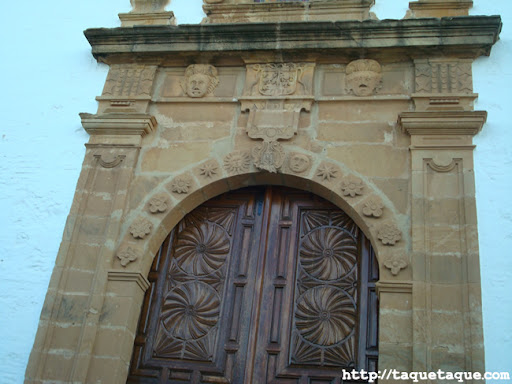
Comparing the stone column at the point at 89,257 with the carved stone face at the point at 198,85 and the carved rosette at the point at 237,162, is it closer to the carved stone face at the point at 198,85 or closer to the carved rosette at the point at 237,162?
the carved stone face at the point at 198,85

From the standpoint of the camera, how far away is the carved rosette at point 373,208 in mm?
4852

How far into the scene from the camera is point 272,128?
5355 millimetres

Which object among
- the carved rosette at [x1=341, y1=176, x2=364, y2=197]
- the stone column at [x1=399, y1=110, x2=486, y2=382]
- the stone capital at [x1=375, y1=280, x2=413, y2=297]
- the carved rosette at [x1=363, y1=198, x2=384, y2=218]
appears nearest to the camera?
the stone column at [x1=399, y1=110, x2=486, y2=382]

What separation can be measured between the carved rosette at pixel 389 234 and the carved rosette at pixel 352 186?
13.7 inches

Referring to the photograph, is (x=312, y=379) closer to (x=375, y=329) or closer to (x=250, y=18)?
(x=375, y=329)

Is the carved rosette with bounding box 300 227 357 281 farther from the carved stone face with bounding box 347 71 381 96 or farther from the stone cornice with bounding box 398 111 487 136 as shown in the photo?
the carved stone face with bounding box 347 71 381 96

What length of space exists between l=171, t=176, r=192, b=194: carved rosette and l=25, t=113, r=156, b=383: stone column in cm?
39

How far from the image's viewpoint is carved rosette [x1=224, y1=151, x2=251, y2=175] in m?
5.24

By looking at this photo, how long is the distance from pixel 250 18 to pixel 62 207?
241 centimetres

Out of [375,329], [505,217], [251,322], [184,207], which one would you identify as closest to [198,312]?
[251,322]

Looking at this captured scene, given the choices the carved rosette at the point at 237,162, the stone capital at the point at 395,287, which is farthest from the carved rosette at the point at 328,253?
the carved rosette at the point at 237,162

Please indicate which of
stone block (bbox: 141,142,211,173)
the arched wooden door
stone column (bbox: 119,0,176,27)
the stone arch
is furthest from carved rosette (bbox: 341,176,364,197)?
stone column (bbox: 119,0,176,27)

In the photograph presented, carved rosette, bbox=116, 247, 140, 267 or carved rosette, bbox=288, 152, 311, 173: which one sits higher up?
carved rosette, bbox=288, 152, 311, 173

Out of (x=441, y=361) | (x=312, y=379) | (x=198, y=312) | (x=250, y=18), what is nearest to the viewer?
(x=441, y=361)
